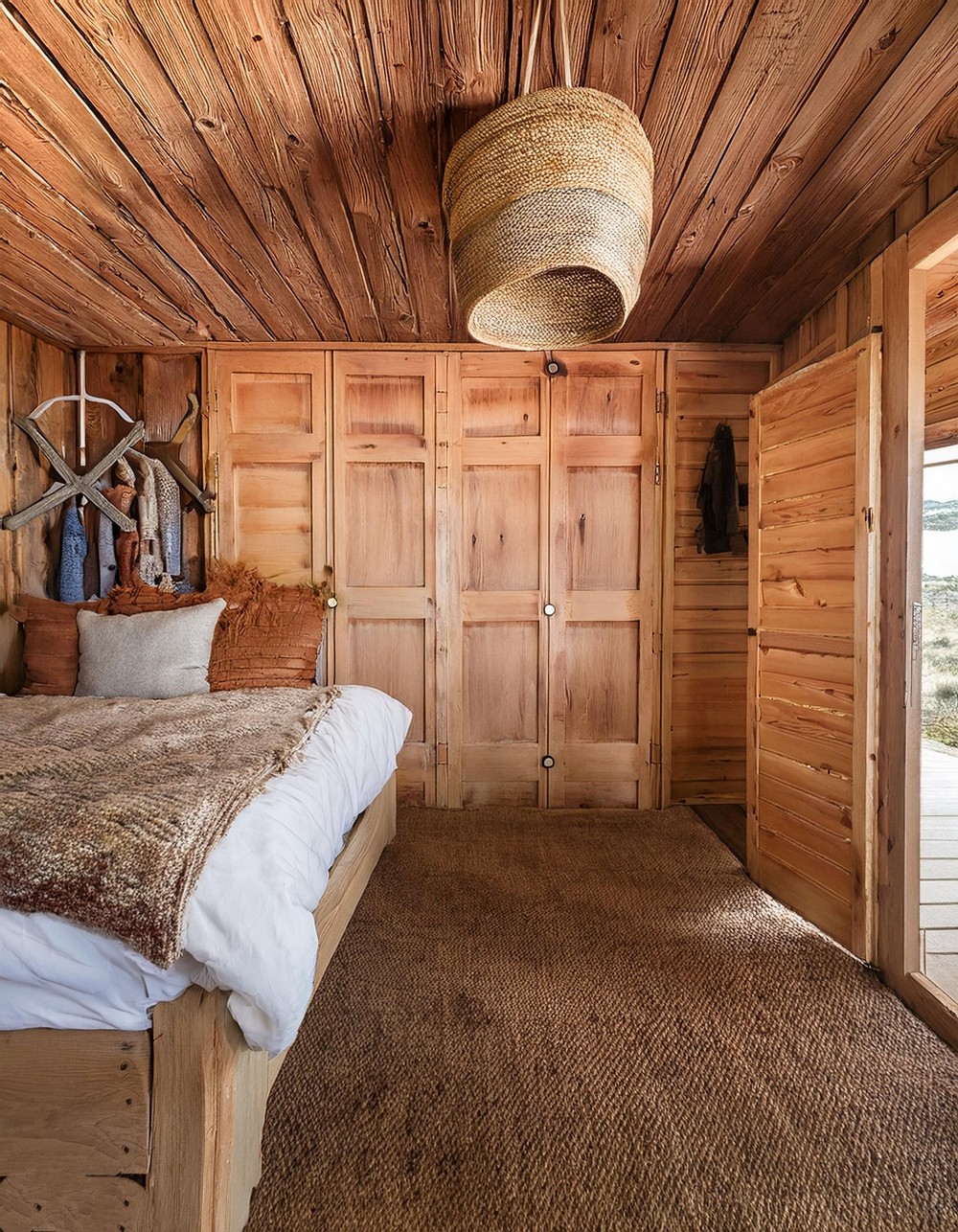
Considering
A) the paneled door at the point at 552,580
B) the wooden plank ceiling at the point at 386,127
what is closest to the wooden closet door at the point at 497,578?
the paneled door at the point at 552,580

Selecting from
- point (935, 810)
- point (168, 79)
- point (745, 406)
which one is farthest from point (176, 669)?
point (935, 810)

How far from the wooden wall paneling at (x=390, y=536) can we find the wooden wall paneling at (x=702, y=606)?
116cm

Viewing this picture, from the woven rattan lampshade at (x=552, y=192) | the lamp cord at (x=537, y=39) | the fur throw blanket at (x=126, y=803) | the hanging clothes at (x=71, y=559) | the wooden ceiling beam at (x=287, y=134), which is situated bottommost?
the fur throw blanket at (x=126, y=803)

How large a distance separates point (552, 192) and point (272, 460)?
1963 mm

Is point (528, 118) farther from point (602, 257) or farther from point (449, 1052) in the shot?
point (449, 1052)

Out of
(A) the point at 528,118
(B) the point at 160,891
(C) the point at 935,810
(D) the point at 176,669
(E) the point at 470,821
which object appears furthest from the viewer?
(C) the point at 935,810

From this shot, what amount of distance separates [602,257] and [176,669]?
189 cm

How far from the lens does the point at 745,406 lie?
2711mm

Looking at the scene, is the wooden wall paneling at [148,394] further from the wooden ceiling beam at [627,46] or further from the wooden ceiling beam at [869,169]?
the wooden ceiling beam at [869,169]

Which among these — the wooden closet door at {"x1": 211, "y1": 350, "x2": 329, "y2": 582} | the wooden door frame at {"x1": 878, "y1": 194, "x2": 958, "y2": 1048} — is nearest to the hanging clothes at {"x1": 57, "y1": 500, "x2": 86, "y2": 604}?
the wooden closet door at {"x1": 211, "y1": 350, "x2": 329, "y2": 582}

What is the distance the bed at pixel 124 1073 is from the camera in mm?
832

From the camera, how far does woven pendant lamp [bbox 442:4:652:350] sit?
1.12 metres

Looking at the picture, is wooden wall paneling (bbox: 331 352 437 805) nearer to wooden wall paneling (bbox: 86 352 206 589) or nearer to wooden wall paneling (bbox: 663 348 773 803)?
wooden wall paneling (bbox: 86 352 206 589)

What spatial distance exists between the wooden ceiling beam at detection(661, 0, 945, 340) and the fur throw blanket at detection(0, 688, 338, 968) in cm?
198
